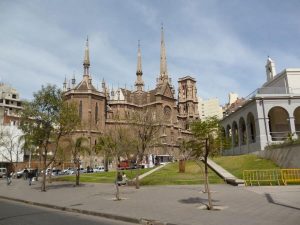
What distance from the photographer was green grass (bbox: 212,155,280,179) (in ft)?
92.9

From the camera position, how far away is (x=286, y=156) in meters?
27.8

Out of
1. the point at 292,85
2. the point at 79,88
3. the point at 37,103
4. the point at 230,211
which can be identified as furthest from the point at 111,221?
the point at 79,88

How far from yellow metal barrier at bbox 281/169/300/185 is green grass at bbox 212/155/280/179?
4221mm

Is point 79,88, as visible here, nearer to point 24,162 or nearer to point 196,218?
point 24,162

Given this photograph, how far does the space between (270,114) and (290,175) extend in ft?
59.0

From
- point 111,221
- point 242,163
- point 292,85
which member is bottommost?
point 111,221

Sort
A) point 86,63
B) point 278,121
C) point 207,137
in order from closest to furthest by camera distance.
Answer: point 207,137
point 278,121
point 86,63

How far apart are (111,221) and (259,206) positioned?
6.00 m

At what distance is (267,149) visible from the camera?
1238 inches

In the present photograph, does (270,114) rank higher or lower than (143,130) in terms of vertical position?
higher

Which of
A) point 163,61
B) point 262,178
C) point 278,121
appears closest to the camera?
point 262,178

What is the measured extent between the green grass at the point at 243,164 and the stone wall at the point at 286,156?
57 centimetres

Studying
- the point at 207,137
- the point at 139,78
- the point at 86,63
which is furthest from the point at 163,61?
the point at 207,137

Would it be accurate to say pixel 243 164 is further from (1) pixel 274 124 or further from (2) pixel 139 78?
(2) pixel 139 78
